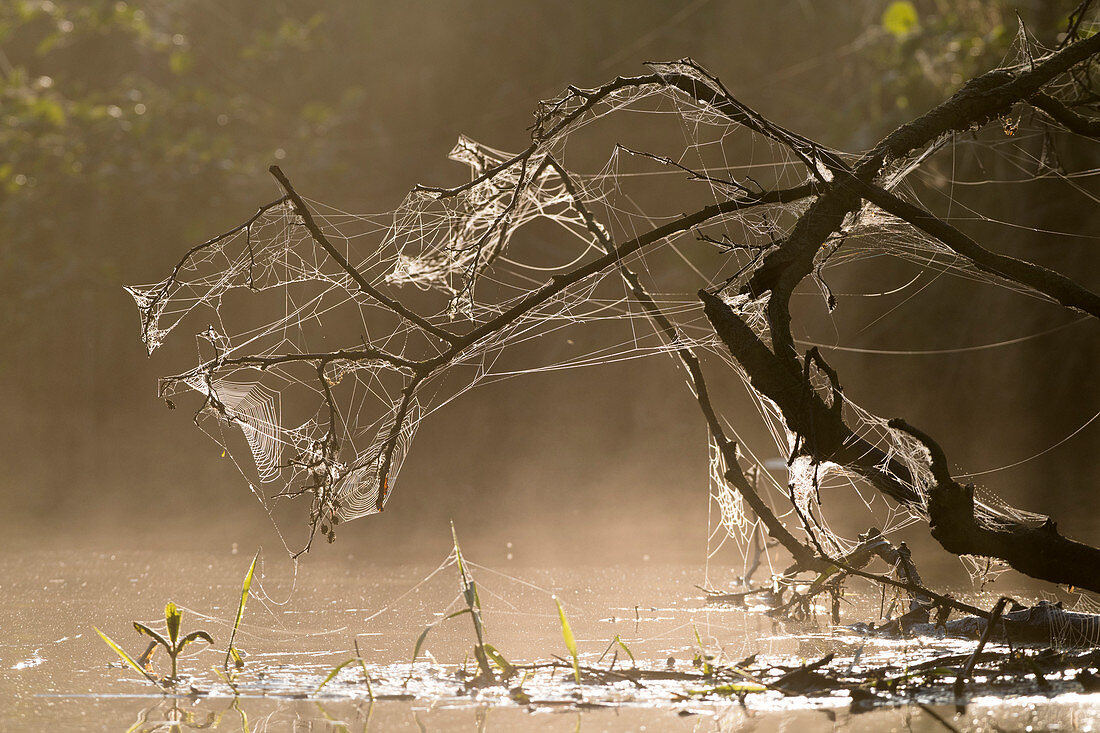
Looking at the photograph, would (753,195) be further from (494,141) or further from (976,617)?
(494,141)

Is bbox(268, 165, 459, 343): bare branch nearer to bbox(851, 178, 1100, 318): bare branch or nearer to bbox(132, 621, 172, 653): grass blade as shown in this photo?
bbox(132, 621, 172, 653): grass blade

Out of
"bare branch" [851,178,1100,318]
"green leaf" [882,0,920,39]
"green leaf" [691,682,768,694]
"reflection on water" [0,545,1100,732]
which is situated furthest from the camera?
"green leaf" [882,0,920,39]

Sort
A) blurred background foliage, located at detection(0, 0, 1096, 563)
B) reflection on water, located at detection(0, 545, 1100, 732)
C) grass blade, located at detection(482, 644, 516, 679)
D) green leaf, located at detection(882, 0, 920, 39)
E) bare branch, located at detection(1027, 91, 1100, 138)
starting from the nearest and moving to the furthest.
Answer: reflection on water, located at detection(0, 545, 1100, 732) → grass blade, located at detection(482, 644, 516, 679) → bare branch, located at detection(1027, 91, 1100, 138) → blurred background foliage, located at detection(0, 0, 1096, 563) → green leaf, located at detection(882, 0, 920, 39)

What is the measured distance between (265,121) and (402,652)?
7.68 metres

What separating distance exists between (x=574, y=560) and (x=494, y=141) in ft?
17.6

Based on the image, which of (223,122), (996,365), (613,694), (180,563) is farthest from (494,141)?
(613,694)

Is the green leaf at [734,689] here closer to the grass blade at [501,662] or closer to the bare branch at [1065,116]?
the grass blade at [501,662]

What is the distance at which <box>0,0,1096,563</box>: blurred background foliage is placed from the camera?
7418mm

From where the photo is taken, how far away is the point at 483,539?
5.06 meters

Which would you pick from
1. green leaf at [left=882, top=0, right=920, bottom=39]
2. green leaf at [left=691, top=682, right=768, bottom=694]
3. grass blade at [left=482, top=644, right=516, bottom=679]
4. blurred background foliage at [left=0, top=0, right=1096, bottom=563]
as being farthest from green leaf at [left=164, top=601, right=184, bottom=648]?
green leaf at [left=882, top=0, right=920, bottom=39]

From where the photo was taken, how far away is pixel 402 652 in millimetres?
2912

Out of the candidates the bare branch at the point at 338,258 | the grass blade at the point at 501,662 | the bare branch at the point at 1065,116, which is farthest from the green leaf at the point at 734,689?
the bare branch at the point at 1065,116

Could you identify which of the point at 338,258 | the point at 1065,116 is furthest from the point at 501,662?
the point at 1065,116

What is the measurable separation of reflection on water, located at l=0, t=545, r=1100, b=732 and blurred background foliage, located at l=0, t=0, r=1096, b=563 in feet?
5.63
